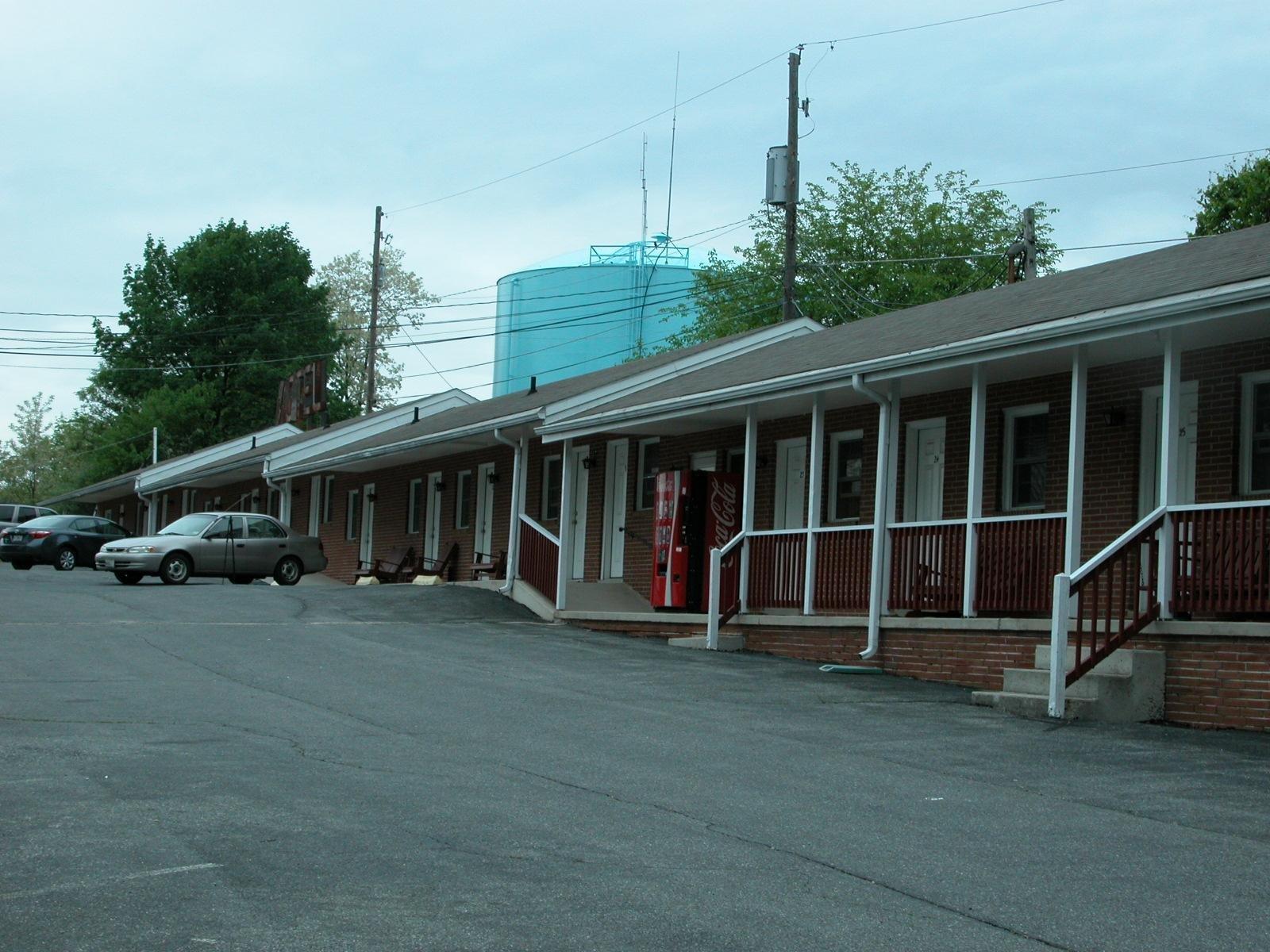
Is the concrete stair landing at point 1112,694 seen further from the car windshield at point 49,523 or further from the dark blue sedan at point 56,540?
A: the car windshield at point 49,523

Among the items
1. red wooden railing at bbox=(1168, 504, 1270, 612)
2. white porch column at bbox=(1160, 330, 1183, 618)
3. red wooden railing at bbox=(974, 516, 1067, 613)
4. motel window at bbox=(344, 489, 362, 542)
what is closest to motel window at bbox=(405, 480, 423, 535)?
motel window at bbox=(344, 489, 362, 542)

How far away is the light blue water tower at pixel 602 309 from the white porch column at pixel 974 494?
1513 inches

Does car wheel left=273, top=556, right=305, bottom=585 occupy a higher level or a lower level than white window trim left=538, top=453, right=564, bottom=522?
lower

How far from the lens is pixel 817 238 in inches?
2093

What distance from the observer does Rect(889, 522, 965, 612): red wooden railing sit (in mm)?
16234

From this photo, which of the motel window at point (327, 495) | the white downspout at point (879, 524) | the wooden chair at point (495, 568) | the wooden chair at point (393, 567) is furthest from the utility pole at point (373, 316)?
the white downspout at point (879, 524)

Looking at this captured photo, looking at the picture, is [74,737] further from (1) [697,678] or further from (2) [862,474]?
(2) [862,474]

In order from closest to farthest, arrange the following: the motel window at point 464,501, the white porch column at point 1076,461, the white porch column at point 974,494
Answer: the white porch column at point 1076,461 → the white porch column at point 974,494 → the motel window at point 464,501

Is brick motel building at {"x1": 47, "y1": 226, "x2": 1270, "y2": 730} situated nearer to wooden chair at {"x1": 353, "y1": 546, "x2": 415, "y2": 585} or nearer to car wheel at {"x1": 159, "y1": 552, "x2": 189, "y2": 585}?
wooden chair at {"x1": 353, "y1": 546, "x2": 415, "y2": 585}

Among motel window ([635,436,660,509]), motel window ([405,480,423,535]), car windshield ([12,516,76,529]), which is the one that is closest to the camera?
motel window ([635,436,660,509])

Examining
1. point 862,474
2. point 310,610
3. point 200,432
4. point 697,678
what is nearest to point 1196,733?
point 697,678

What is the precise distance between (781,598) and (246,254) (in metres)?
51.2

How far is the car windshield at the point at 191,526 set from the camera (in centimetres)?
3094

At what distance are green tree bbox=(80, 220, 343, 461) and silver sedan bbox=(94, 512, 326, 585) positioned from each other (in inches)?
1306
